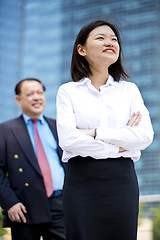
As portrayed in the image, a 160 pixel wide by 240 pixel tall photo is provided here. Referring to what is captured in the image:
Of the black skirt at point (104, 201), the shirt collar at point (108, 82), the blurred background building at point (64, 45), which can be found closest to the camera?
the black skirt at point (104, 201)

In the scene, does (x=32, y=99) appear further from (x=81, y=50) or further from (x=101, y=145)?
(x=101, y=145)

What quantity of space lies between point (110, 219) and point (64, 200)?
0.61 ft

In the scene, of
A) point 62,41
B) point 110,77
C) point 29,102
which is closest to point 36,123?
point 29,102

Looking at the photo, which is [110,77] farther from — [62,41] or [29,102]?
[62,41]

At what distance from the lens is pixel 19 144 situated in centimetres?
226

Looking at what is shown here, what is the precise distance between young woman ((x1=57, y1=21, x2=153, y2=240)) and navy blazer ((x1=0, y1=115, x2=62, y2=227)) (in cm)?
78

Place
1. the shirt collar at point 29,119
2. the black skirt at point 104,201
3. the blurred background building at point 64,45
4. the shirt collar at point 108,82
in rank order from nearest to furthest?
the black skirt at point 104,201
the shirt collar at point 108,82
the shirt collar at point 29,119
the blurred background building at point 64,45

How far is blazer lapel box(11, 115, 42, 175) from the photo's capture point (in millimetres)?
2223

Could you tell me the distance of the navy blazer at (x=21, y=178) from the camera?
7.02 feet

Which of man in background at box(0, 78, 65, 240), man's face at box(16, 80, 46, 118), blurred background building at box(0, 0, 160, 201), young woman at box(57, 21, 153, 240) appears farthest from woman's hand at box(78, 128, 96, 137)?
blurred background building at box(0, 0, 160, 201)

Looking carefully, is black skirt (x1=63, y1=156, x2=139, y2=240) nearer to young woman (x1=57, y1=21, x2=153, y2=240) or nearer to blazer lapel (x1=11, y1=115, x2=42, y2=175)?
young woman (x1=57, y1=21, x2=153, y2=240)

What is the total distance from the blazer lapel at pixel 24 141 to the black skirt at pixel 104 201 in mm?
884

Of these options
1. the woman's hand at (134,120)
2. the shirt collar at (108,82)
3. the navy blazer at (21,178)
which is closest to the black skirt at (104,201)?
the woman's hand at (134,120)

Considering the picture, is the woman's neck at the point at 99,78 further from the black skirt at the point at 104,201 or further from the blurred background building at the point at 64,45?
the blurred background building at the point at 64,45
